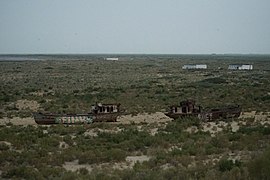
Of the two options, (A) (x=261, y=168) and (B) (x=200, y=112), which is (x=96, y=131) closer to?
(B) (x=200, y=112)

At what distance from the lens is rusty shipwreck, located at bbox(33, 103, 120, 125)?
24.9 meters

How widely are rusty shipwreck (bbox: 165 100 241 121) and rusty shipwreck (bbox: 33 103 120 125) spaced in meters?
3.59

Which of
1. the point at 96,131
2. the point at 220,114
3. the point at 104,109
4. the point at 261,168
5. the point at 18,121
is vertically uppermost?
the point at 261,168

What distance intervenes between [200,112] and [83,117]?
7292 millimetres

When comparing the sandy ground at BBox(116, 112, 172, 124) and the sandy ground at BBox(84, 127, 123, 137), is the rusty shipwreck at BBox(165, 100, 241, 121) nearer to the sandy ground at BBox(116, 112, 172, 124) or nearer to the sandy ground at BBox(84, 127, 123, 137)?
the sandy ground at BBox(116, 112, 172, 124)

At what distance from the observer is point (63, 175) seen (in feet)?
41.3

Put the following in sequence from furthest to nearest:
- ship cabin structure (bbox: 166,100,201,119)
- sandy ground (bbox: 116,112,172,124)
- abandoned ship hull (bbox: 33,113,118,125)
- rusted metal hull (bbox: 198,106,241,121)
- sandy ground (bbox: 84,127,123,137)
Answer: sandy ground (bbox: 116,112,172,124)
ship cabin structure (bbox: 166,100,201,119)
rusted metal hull (bbox: 198,106,241,121)
abandoned ship hull (bbox: 33,113,118,125)
sandy ground (bbox: 84,127,123,137)

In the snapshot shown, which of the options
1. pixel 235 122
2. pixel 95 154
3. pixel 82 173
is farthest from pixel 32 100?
pixel 82 173

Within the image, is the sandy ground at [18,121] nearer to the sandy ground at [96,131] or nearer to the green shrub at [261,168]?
the sandy ground at [96,131]

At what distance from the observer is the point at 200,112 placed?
83.9ft

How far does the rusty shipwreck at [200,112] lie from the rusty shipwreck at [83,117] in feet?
11.8

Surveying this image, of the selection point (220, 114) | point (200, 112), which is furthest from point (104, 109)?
point (220, 114)

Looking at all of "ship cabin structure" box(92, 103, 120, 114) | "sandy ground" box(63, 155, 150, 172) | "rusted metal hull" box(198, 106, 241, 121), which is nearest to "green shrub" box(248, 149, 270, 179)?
"sandy ground" box(63, 155, 150, 172)

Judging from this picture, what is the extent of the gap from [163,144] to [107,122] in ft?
26.9
